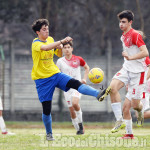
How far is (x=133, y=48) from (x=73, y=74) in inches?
101

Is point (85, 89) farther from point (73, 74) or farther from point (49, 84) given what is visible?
point (73, 74)

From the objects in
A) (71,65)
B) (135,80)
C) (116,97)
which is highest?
(71,65)

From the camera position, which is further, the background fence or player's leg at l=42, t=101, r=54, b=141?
the background fence

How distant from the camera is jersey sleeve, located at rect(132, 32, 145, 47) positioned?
25.0ft

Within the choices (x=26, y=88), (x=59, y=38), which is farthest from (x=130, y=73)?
(x=26, y=88)

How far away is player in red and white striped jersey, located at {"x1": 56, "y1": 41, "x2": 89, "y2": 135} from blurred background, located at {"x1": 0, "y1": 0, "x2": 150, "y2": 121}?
399 centimetres

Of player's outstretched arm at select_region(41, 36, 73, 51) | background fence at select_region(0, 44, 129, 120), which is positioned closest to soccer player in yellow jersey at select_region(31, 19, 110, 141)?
player's outstretched arm at select_region(41, 36, 73, 51)

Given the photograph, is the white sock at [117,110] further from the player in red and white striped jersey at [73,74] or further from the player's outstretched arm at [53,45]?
the player in red and white striped jersey at [73,74]

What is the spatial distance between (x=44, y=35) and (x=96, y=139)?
2139 mm

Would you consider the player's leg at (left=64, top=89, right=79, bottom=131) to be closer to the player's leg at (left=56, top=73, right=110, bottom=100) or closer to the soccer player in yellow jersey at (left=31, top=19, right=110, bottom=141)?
the soccer player in yellow jersey at (left=31, top=19, right=110, bottom=141)

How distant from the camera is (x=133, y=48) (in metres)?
7.77

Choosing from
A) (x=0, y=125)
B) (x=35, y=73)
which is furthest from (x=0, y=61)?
(x=35, y=73)

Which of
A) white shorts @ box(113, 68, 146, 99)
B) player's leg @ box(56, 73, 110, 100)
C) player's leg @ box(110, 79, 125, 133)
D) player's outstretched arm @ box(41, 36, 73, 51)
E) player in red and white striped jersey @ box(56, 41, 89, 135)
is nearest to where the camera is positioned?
player's outstretched arm @ box(41, 36, 73, 51)

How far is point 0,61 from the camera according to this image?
15.9m
